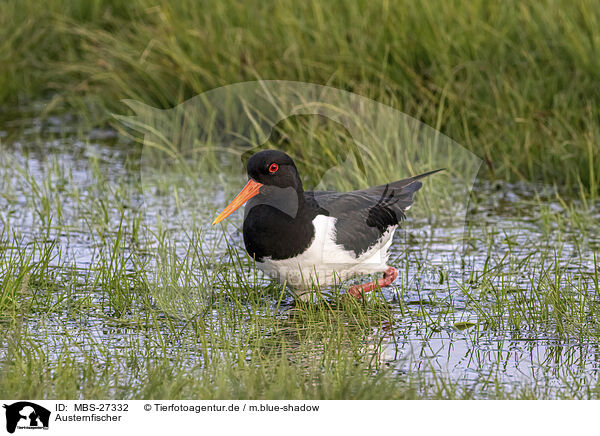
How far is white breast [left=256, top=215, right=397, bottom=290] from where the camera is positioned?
232 inches

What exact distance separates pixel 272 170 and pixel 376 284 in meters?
0.93

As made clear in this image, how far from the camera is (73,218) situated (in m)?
7.93

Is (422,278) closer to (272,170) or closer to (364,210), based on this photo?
(364,210)

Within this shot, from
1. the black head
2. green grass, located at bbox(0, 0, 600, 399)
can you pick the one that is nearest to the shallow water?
green grass, located at bbox(0, 0, 600, 399)

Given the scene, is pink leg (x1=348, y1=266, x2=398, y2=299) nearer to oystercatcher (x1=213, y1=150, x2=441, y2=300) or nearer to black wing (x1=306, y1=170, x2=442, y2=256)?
oystercatcher (x1=213, y1=150, x2=441, y2=300)

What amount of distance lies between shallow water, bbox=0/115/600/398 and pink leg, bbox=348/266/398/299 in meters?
0.09

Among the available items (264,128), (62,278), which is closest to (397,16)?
(264,128)

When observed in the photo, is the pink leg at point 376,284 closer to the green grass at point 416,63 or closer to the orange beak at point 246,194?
the orange beak at point 246,194

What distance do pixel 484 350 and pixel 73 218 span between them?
3.83 m

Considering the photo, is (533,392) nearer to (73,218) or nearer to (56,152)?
(73,218)

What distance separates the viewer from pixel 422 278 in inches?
265
